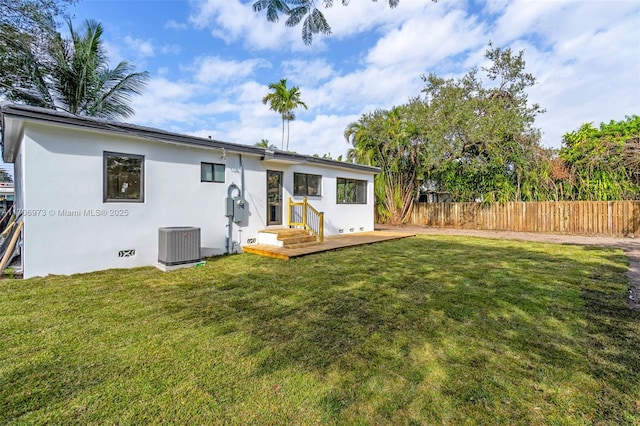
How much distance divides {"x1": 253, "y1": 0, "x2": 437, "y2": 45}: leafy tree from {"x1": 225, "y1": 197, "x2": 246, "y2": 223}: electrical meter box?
4684 mm

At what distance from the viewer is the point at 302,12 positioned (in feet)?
10.5

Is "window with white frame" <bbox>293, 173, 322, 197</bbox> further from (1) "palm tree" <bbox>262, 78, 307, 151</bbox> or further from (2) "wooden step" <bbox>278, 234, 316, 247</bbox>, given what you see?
(1) "palm tree" <bbox>262, 78, 307, 151</bbox>

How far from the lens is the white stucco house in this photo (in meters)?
4.80

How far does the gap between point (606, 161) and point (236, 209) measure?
1440 cm

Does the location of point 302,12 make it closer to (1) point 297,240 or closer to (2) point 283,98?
(1) point 297,240

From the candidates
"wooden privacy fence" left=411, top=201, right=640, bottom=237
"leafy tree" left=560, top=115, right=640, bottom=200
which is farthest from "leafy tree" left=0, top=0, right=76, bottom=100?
"leafy tree" left=560, top=115, right=640, bottom=200

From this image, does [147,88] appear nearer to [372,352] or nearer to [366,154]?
[366,154]

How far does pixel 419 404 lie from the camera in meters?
1.82

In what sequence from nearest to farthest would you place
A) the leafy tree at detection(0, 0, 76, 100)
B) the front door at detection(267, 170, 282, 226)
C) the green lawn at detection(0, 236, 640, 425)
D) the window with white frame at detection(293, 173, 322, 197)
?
1. the green lawn at detection(0, 236, 640, 425)
2. the leafy tree at detection(0, 0, 76, 100)
3. the front door at detection(267, 170, 282, 226)
4. the window with white frame at detection(293, 173, 322, 197)

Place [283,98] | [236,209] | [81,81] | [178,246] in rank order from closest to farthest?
Result: [178,246]
[236,209]
[81,81]
[283,98]

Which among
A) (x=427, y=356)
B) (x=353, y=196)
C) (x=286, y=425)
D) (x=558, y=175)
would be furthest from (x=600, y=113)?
(x=286, y=425)

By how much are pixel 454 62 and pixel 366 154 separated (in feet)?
19.5

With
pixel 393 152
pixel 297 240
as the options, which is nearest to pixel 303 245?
pixel 297 240

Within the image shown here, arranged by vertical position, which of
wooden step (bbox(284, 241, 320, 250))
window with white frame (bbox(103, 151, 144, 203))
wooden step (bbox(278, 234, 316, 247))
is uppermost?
window with white frame (bbox(103, 151, 144, 203))
